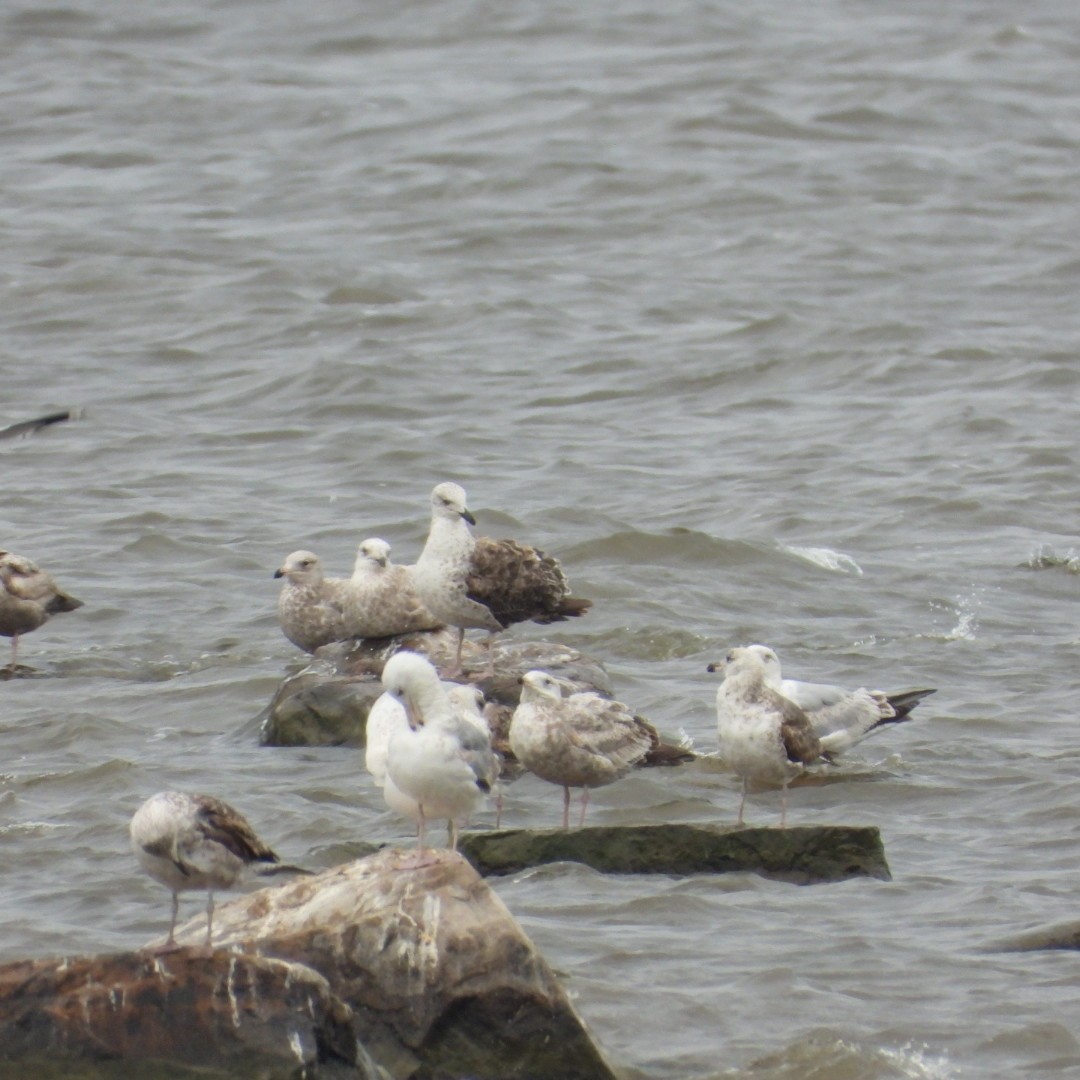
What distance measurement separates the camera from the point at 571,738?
9445mm

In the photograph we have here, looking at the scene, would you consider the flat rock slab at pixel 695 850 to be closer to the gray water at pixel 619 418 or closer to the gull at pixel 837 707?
the gray water at pixel 619 418

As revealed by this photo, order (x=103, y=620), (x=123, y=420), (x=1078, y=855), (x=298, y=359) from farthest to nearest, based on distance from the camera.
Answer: (x=298, y=359), (x=123, y=420), (x=103, y=620), (x=1078, y=855)

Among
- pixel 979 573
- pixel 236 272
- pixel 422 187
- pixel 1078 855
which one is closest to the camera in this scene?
pixel 1078 855

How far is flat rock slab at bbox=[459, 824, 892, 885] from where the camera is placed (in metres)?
8.77

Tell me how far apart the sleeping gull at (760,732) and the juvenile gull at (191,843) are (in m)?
3.15

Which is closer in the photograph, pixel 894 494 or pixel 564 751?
pixel 564 751

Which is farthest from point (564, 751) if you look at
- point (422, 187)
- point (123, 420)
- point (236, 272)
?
point (422, 187)

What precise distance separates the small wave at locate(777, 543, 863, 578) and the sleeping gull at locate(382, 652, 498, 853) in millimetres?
7531

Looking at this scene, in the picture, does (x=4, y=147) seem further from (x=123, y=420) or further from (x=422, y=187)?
(x=123, y=420)

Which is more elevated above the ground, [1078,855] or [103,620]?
[1078,855]

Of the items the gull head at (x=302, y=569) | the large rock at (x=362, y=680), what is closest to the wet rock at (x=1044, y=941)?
the large rock at (x=362, y=680)

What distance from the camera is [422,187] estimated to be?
27250mm

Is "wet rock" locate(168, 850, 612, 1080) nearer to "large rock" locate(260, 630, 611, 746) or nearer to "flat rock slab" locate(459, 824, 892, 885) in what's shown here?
"flat rock slab" locate(459, 824, 892, 885)

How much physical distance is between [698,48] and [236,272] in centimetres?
1099
